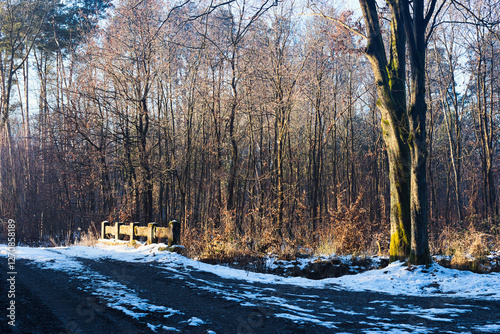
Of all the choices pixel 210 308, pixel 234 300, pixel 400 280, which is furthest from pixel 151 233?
pixel 400 280

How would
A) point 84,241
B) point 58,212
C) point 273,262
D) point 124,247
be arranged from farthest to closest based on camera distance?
point 58,212
point 84,241
point 124,247
point 273,262

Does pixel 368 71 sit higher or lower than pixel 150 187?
higher

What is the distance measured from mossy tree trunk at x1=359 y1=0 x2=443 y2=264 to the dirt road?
272 centimetres

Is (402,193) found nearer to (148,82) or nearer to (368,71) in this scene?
(148,82)

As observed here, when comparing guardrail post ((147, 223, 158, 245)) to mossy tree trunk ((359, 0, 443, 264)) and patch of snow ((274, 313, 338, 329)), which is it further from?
patch of snow ((274, 313, 338, 329))

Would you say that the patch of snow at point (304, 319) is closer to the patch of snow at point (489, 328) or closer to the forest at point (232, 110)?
the patch of snow at point (489, 328)

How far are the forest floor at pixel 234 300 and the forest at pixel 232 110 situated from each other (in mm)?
2085

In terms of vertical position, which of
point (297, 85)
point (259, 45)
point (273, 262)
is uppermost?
point (259, 45)

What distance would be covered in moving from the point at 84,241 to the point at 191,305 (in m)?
11.2

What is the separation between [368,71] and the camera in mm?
22141

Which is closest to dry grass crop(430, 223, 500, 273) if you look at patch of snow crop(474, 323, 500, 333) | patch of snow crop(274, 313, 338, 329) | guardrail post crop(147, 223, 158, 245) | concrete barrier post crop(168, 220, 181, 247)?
patch of snow crop(474, 323, 500, 333)

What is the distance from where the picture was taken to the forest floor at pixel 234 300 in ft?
13.2

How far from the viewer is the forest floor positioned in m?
4.01

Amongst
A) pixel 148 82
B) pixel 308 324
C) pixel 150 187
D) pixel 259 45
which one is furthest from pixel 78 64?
pixel 308 324
